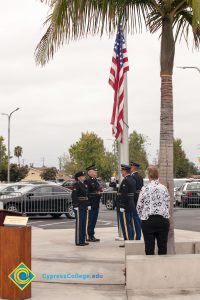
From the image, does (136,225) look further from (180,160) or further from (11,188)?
(180,160)

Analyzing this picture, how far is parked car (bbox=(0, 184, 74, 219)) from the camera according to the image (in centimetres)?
2028

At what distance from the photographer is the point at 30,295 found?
6836 millimetres

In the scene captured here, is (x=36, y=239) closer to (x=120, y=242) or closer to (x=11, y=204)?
(x=120, y=242)

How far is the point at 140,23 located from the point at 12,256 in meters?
4.09

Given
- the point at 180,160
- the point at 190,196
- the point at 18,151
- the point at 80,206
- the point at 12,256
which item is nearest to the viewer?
the point at 12,256

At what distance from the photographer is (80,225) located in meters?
11.5

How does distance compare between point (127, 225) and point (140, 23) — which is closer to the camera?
point (140, 23)

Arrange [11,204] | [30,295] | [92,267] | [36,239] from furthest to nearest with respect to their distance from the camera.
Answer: [11,204], [36,239], [92,267], [30,295]

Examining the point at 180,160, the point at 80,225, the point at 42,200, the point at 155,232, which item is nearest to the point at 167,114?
the point at 155,232

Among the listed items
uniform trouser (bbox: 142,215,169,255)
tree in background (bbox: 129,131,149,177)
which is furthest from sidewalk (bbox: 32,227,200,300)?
tree in background (bbox: 129,131,149,177)

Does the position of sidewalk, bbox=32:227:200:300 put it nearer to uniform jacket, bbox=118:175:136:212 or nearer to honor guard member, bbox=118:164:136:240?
honor guard member, bbox=118:164:136:240

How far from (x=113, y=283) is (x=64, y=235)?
6.30 m

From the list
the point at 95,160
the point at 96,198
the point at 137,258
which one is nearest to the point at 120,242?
the point at 96,198

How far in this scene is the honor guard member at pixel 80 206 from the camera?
1152 centimetres
